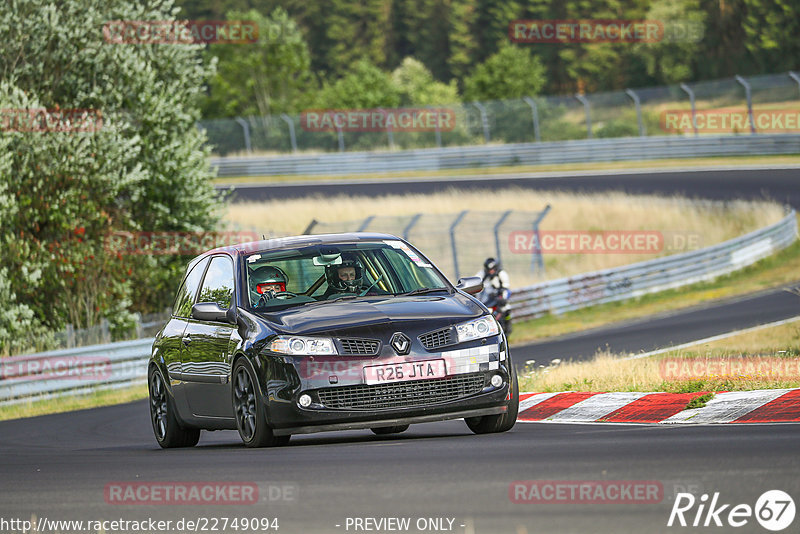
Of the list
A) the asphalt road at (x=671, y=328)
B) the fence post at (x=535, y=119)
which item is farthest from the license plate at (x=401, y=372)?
the fence post at (x=535, y=119)

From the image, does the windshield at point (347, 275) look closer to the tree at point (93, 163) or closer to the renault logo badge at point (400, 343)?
the renault logo badge at point (400, 343)

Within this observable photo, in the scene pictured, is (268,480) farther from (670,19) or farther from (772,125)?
(670,19)

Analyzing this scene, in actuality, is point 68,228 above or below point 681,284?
above

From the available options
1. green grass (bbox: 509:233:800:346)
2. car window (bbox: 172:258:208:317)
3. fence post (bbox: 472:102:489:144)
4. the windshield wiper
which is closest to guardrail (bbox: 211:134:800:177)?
fence post (bbox: 472:102:489:144)

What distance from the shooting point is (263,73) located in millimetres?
76250

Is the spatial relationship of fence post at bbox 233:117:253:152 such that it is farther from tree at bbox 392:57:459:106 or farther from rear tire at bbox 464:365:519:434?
rear tire at bbox 464:365:519:434

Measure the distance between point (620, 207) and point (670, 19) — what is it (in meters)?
56.0

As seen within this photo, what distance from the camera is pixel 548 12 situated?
4085 inches

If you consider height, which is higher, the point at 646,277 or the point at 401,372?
the point at 401,372

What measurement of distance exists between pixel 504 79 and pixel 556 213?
42418 mm

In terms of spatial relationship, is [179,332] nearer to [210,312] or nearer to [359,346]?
[210,312]

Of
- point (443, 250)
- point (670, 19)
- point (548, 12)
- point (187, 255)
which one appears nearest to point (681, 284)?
point (443, 250)

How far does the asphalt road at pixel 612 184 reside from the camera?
128ft

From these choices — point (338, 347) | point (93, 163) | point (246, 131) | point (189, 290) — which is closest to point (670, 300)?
point (93, 163)
